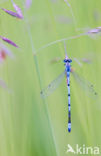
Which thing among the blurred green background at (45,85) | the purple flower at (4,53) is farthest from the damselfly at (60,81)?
the purple flower at (4,53)

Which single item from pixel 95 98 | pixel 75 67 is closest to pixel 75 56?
pixel 75 67

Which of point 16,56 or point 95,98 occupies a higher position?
point 16,56

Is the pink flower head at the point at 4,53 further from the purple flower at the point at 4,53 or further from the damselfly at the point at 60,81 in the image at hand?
the damselfly at the point at 60,81

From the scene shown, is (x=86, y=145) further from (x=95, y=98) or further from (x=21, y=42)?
(x=21, y=42)

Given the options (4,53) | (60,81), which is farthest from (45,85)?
(4,53)

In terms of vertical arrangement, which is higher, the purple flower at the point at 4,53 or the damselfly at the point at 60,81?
the purple flower at the point at 4,53

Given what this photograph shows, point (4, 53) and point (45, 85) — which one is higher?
point (4, 53)

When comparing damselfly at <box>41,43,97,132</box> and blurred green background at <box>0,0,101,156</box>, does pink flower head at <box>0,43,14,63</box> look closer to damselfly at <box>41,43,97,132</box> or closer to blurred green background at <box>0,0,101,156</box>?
blurred green background at <box>0,0,101,156</box>

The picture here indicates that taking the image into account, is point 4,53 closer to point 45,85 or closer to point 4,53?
point 4,53
